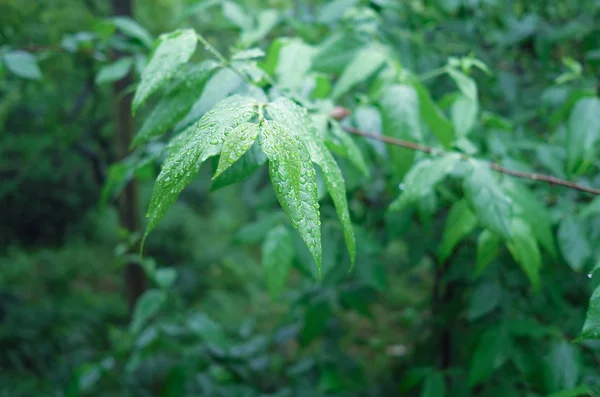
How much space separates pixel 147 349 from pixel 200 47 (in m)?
1.72

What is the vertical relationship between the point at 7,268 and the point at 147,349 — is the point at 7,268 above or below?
below

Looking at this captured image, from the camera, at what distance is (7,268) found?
4031 mm

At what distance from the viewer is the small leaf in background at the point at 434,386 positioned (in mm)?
1427

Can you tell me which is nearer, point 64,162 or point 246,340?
point 246,340

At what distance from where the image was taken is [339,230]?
4.62ft

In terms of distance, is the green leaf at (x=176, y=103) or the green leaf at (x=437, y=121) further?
the green leaf at (x=437, y=121)

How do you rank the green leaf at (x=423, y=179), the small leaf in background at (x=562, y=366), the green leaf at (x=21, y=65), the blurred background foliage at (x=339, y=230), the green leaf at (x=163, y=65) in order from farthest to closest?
1. the green leaf at (x=21, y=65)
2. the blurred background foliage at (x=339, y=230)
3. the small leaf in background at (x=562, y=366)
4. the green leaf at (x=423, y=179)
5. the green leaf at (x=163, y=65)

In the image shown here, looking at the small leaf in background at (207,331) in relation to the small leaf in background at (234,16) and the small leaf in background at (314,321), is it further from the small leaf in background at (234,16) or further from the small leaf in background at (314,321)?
the small leaf in background at (234,16)

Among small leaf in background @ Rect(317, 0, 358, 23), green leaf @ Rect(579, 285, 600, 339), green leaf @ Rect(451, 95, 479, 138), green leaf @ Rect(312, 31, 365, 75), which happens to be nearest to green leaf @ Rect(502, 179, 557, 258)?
green leaf @ Rect(451, 95, 479, 138)

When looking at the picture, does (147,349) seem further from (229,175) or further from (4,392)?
(4,392)

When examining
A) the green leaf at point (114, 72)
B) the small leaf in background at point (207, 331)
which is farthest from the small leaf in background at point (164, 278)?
the green leaf at point (114, 72)

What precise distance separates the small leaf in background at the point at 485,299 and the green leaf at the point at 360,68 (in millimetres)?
757

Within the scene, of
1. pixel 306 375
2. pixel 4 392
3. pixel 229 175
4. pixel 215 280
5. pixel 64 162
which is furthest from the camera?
pixel 215 280

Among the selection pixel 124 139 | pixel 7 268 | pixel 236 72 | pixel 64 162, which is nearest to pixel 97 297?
pixel 7 268
